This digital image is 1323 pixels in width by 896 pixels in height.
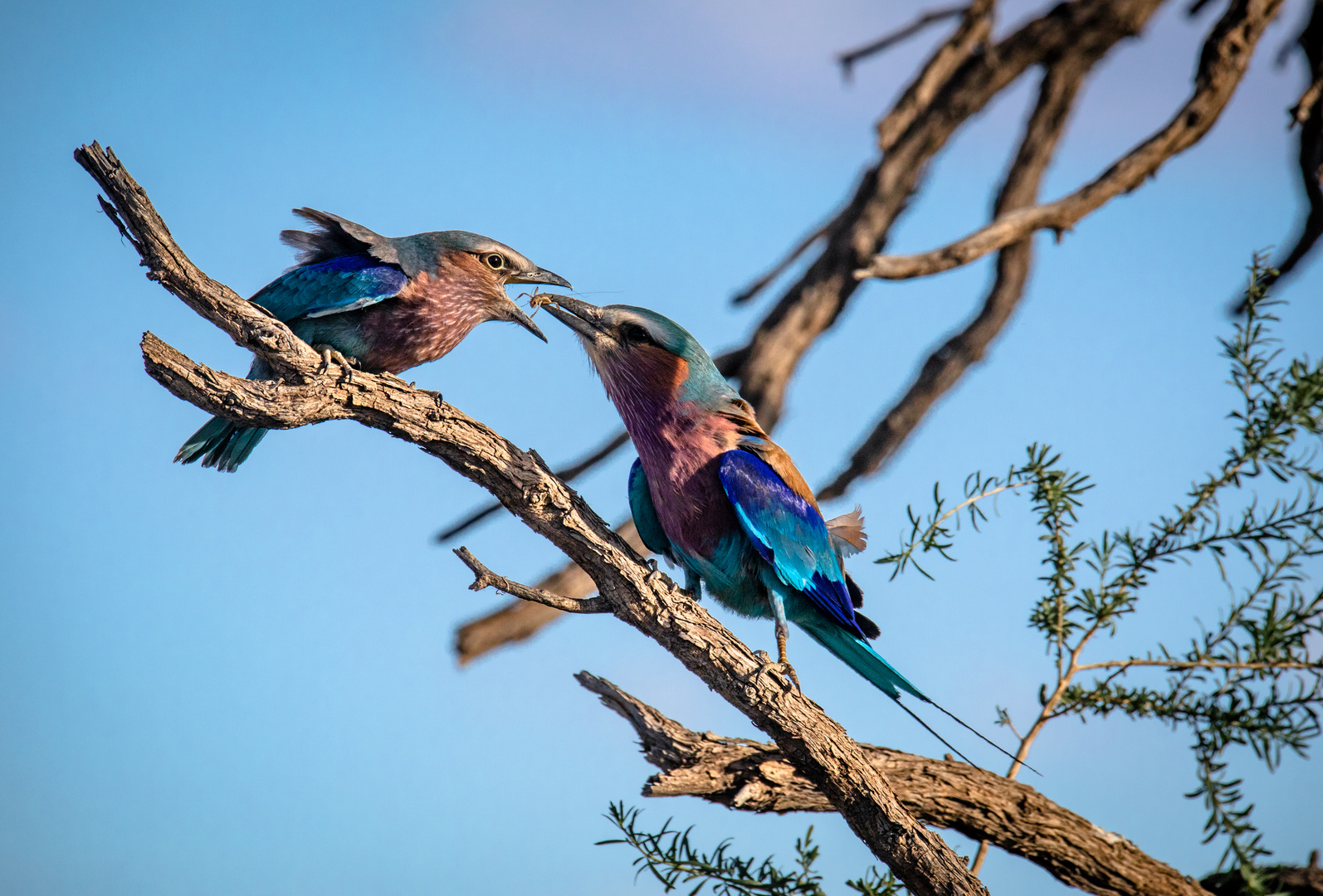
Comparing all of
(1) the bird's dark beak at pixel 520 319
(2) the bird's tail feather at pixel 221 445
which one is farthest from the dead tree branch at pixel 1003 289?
(2) the bird's tail feather at pixel 221 445

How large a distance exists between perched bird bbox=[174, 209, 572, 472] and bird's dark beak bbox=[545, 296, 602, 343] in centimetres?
15

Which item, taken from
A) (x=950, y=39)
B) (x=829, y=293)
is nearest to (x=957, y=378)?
(x=829, y=293)

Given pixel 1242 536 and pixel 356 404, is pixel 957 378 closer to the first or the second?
pixel 1242 536

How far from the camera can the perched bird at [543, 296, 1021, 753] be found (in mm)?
2779

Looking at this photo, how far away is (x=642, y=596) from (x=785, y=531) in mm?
436

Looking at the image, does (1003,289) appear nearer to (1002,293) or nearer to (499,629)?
(1002,293)

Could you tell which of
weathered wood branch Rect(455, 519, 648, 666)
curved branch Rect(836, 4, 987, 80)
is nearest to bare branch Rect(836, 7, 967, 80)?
curved branch Rect(836, 4, 987, 80)

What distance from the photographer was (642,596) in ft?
8.53

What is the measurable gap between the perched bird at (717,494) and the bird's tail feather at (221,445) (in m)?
0.95

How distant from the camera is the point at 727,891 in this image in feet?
9.38

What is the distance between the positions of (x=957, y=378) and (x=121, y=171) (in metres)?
4.06

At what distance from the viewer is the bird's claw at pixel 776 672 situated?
2.61 metres

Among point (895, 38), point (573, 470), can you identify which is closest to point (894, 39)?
point (895, 38)

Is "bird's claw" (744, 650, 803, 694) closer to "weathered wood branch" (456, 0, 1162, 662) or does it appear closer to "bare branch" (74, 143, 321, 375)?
"bare branch" (74, 143, 321, 375)
